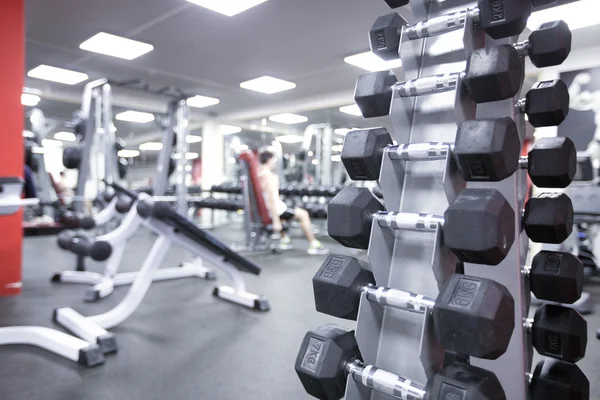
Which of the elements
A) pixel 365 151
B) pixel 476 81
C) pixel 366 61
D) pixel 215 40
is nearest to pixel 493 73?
pixel 476 81

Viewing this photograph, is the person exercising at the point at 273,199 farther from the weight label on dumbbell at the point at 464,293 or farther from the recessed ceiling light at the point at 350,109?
the weight label on dumbbell at the point at 464,293

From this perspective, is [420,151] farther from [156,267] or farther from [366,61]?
[366,61]

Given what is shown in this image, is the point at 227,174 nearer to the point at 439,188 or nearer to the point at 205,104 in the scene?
the point at 205,104

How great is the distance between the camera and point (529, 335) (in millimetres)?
848

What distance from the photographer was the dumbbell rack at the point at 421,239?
759mm

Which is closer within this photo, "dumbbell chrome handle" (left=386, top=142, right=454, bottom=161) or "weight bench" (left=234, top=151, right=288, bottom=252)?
"dumbbell chrome handle" (left=386, top=142, right=454, bottom=161)

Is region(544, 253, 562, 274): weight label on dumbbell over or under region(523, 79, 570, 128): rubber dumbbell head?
under

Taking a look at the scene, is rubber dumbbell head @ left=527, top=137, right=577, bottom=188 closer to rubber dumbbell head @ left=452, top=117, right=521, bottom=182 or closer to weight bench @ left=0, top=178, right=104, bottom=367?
rubber dumbbell head @ left=452, top=117, right=521, bottom=182

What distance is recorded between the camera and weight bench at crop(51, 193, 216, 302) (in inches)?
87.2

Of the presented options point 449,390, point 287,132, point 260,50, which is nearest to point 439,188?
point 449,390

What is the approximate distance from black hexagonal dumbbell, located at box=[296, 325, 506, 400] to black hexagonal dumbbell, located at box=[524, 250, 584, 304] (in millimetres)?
283

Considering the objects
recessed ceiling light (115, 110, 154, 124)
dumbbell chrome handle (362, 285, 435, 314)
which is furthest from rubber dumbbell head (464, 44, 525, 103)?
recessed ceiling light (115, 110, 154, 124)

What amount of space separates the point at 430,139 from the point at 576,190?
2.67m

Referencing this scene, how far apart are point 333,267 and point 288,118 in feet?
24.3
